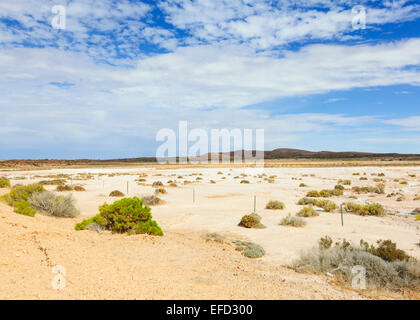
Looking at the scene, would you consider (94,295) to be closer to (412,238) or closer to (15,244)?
(15,244)

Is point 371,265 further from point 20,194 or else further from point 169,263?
point 20,194

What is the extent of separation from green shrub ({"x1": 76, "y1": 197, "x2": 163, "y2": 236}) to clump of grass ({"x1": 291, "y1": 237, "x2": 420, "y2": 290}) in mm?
5128

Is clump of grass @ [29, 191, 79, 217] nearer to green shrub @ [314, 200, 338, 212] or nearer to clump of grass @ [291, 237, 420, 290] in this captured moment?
clump of grass @ [291, 237, 420, 290]

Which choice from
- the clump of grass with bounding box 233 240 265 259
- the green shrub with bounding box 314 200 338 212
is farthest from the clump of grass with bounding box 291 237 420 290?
the green shrub with bounding box 314 200 338 212

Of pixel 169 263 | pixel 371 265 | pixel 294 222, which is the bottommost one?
pixel 294 222

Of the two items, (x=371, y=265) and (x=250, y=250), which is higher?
(x=371, y=265)

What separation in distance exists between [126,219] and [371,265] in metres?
7.41

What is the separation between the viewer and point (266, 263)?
8016 mm

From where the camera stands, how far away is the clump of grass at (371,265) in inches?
245

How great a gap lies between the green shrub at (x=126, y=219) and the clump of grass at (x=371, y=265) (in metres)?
5.13

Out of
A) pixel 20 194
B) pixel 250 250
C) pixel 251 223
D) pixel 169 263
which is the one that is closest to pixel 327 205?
pixel 251 223

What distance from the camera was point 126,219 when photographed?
33.7ft
